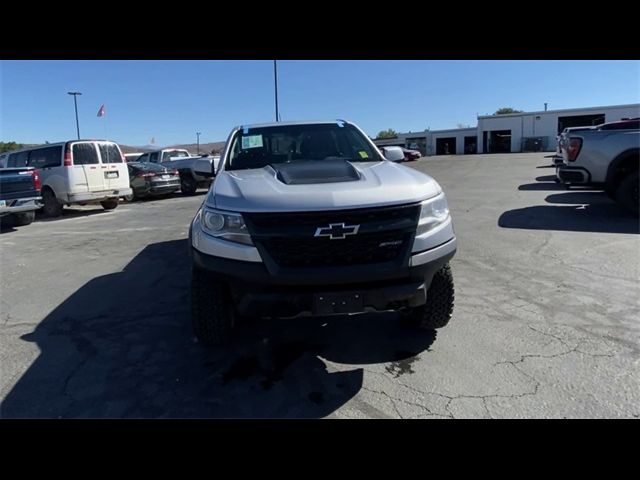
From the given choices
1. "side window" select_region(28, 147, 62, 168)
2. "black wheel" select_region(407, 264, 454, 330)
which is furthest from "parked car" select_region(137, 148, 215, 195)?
"black wheel" select_region(407, 264, 454, 330)

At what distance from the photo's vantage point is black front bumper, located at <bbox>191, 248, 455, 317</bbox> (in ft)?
8.50

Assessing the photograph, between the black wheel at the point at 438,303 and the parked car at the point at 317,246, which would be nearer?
the parked car at the point at 317,246

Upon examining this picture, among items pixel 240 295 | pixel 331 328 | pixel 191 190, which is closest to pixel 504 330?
pixel 331 328

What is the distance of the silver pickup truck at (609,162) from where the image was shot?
778 cm

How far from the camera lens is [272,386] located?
9.30 feet

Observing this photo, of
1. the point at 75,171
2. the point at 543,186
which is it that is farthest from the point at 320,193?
the point at 543,186

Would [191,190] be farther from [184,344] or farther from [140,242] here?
[184,344]

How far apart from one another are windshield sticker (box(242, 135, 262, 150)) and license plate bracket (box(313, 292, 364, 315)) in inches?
90.0

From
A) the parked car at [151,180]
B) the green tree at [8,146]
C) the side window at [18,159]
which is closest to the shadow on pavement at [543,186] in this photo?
the parked car at [151,180]

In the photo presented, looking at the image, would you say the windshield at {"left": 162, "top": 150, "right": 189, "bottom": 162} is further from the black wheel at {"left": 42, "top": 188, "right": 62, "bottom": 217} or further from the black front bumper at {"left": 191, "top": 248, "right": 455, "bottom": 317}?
the black front bumper at {"left": 191, "top": 248, "right": 455, "bottom": 317}

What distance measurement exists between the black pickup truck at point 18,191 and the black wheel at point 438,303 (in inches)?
384

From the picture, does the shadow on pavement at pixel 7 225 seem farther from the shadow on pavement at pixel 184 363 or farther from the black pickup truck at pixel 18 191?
the shadow on pavement at pixel 184 363

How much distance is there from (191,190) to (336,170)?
1481cm
